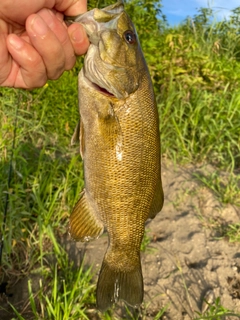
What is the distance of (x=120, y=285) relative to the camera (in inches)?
74.8

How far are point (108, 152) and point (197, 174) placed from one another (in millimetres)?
2375

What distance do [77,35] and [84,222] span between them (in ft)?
2.74

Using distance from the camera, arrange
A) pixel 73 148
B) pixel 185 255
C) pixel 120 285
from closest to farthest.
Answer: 1. pixel 120 285
2. pixel 185 255
3. pixel 73 148

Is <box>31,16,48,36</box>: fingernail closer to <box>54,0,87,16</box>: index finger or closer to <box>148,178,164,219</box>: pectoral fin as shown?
<box>54,0,87,16</box>: index finger

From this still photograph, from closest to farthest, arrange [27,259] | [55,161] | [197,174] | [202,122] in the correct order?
1. [27,259]
2. [55,161]
3. [197,174]
4. [202,122]

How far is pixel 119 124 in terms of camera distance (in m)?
1.64

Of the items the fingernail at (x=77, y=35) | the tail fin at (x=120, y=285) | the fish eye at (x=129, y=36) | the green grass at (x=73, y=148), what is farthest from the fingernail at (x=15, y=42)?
the green grass at (x=73, y=148)

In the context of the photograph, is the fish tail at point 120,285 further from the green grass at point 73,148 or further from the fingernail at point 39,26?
the fingernail at point 39,26

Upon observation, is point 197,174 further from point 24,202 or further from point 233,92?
point 24,202

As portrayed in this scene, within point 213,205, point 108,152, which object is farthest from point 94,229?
point 213,205

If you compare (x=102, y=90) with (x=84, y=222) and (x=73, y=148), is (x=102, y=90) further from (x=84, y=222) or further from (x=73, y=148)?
(x=73, y=148)

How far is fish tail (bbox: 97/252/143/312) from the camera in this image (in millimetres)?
1889

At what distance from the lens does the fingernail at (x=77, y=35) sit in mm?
1636

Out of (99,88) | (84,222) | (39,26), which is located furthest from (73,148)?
(39,26)
